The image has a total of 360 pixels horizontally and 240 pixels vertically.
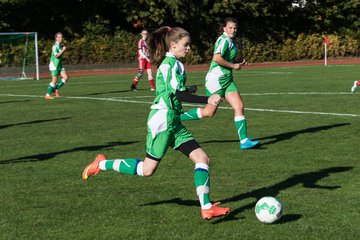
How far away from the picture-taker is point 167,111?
6422 millimetres

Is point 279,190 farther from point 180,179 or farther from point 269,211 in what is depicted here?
point 269,211

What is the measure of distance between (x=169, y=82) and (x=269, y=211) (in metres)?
1.45

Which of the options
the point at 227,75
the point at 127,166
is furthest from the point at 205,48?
the point at 127,166

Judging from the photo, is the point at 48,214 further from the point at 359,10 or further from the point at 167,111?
the point at 359,10

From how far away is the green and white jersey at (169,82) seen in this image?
636 cm

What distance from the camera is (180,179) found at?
8258 millimetres

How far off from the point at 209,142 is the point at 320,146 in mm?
1828

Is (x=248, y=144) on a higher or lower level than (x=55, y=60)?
lower

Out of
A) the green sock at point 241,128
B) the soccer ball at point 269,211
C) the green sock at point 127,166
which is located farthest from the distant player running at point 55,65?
the soccer ball at point 269,211

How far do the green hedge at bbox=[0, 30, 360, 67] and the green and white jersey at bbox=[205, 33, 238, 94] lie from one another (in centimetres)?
3311

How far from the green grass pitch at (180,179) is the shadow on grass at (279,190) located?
0.04 ft

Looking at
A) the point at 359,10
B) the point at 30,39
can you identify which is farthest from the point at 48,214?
the point at 359,10

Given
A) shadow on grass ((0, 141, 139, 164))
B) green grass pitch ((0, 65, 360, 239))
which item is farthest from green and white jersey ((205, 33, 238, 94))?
shadow on grass ((0, 141, 139, 164))

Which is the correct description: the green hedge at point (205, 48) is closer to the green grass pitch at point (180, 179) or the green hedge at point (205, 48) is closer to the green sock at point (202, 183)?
the green grass pitch at point (180, 179)
